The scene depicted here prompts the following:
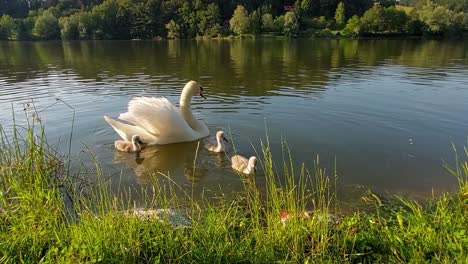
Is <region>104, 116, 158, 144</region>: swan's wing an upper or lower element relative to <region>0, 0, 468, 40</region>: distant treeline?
lower

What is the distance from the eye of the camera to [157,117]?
8.99 meters

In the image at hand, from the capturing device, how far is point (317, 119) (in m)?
11.7

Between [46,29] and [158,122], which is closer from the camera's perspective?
[158,122]

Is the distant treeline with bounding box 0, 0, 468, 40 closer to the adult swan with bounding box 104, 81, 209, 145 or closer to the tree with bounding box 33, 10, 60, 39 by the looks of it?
the tree with bounding box 33, 10, 60, 39

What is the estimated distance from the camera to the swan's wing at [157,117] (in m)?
8.94

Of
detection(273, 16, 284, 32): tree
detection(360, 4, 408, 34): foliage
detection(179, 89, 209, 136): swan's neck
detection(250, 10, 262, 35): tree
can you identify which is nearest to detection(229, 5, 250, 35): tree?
detection(250, 10, 262, 35): tree

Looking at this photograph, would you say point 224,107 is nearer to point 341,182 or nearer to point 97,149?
point 97,149

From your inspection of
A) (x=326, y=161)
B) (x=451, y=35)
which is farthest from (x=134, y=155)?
(x=451, y=35)

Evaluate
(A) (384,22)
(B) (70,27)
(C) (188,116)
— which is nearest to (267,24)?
(A) (384,22)

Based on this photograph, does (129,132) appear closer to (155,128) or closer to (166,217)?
(155,128)

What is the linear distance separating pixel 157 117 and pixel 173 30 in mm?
91043

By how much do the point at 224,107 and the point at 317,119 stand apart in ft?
10.4

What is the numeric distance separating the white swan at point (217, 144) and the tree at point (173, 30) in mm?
90051

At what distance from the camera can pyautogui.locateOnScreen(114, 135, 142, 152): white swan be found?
887 centimetres
